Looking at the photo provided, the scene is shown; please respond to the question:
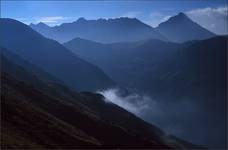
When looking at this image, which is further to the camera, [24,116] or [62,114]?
[62,114]

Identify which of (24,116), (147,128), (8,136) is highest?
(147,128)

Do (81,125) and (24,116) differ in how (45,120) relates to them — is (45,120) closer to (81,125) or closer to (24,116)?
(24,116)

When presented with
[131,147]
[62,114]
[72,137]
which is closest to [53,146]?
[72,137]

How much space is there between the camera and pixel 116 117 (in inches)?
7677

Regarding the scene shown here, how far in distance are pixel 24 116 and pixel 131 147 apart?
38964 mm

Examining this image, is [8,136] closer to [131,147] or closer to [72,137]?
[72,137]

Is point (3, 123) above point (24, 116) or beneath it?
beneath

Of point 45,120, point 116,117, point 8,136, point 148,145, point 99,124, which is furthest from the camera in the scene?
point 116,117

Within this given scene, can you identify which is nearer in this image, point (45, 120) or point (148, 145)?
point (45, 120)

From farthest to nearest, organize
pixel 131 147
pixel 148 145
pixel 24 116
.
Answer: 1. pixel 148 145
2. pixel 131 147
3. pixel 24 116

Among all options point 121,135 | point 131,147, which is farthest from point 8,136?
point 121,135

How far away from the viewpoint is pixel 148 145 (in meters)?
116

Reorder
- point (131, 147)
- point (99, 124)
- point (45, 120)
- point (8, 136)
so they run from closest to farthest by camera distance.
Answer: point (8, 136)
point (45, 120)
point (131, 147)
point (99, 124)

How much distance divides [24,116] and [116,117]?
117791 mm
